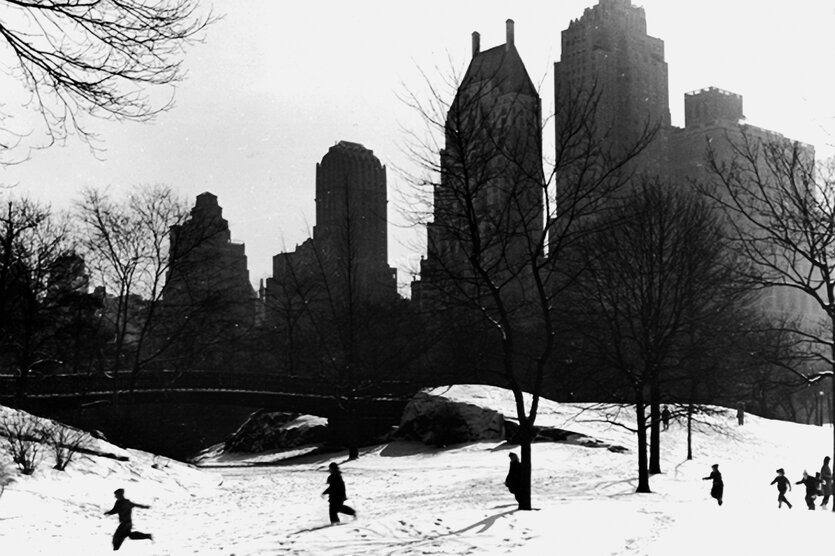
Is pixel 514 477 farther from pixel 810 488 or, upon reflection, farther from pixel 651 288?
pixel 810 488

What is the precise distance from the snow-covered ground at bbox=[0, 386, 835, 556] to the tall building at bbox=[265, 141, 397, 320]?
292 inches

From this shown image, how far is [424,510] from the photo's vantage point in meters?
17.2

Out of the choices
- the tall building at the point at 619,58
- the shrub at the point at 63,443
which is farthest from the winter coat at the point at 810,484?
the tall building at the point at 619,58

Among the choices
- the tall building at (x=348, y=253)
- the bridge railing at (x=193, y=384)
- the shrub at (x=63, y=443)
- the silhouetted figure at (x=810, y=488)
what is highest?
the tall building at (x=348, y=253)

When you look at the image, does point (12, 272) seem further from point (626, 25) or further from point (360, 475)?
point (626, 25)

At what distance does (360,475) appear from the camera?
2738 cm

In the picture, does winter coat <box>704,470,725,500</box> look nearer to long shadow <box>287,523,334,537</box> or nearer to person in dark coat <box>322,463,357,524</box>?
person in dark coat <box>322,463,357,524</box>

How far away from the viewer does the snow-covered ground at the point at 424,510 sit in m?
13.2

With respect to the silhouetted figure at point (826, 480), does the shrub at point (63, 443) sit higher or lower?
higher

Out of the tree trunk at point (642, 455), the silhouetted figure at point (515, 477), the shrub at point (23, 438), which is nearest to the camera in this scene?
the silhouetted figure at point (515, 477)

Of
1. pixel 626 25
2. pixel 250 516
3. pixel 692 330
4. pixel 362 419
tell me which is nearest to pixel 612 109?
pixel 626 25

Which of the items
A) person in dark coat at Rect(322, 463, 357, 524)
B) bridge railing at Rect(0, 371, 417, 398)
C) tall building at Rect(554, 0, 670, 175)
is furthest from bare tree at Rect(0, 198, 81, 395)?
tall building at Rect(554, 0, 670, 175)

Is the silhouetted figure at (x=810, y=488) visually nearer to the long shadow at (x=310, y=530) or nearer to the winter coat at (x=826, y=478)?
the winter coat at (x=826, y=478)

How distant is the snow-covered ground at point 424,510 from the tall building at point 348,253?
7.42 m
